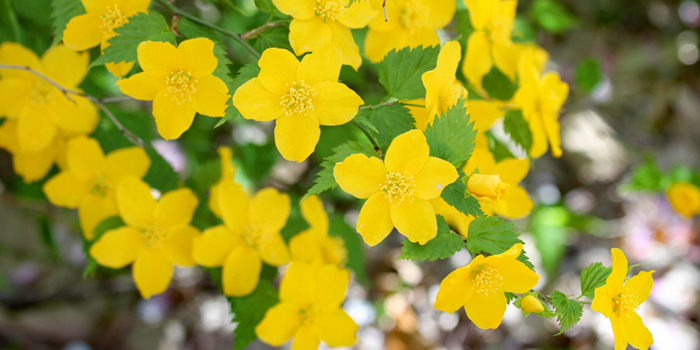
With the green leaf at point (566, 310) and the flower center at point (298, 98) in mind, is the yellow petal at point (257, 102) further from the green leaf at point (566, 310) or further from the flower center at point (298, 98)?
the green leaf at point (566, 310)

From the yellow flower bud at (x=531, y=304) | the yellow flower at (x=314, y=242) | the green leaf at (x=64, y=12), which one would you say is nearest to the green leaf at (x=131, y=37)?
the green leaf at (x=64, y=12)

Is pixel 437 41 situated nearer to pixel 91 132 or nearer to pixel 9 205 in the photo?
pixel 91 132

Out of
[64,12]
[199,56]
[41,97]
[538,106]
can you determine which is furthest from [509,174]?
[41,97]

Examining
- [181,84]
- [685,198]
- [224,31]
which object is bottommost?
[685,198]

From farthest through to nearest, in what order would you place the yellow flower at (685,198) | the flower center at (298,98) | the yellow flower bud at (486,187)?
the yellow flower at (685,198) < the flower center at (298,98) < the yellow flower bud at (486,187)

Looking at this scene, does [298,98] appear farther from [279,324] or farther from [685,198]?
[685,198]

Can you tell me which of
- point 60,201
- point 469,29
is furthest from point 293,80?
point 60,201

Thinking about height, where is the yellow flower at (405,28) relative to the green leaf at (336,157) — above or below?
above

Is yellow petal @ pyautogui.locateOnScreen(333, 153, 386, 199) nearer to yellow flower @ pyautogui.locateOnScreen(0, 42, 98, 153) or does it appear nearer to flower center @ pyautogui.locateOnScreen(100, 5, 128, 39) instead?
flower center @ pyautogui.locateOnScreen(100, 5, 128, 39)
